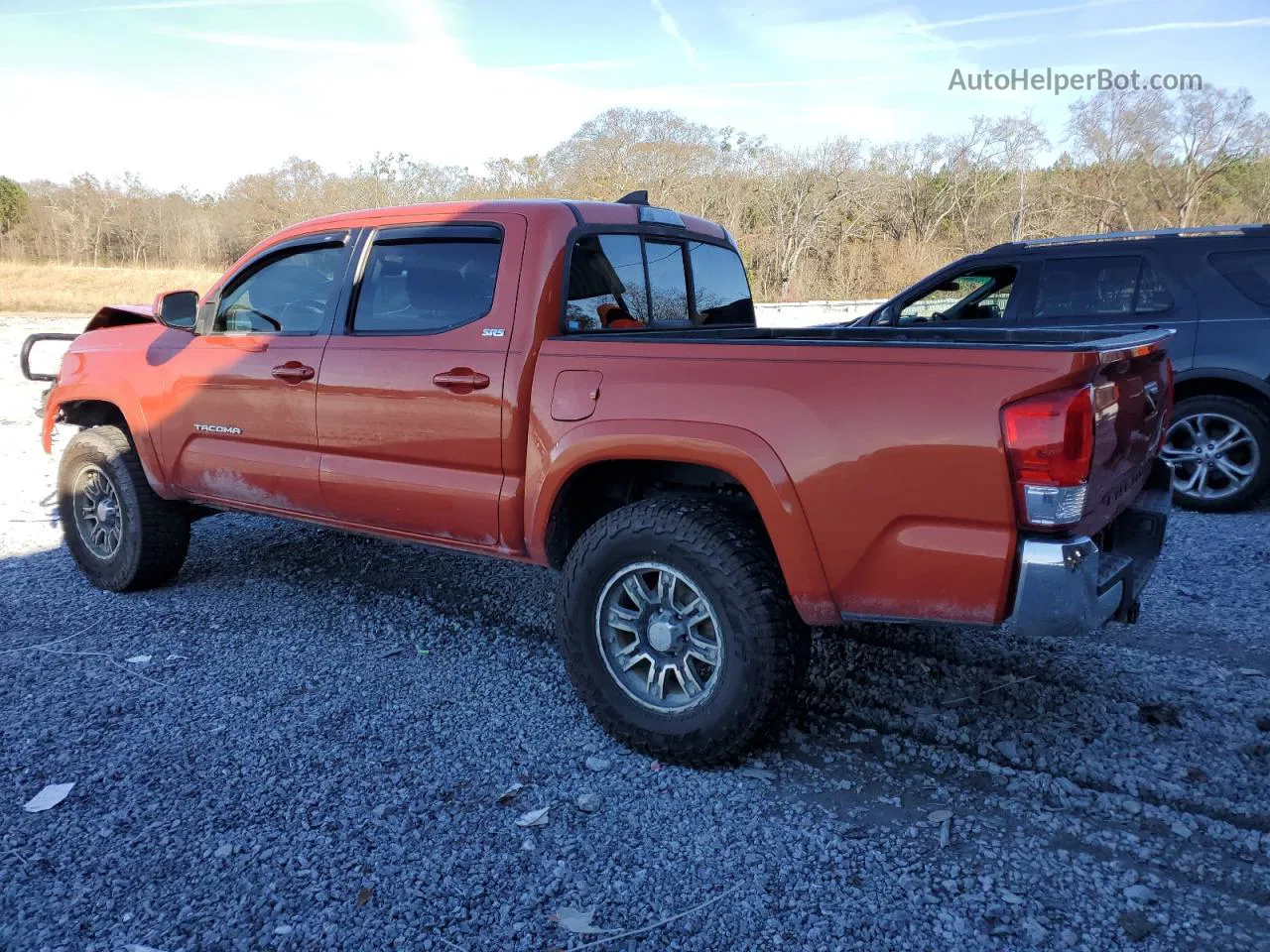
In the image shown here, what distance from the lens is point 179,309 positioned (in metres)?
4.48

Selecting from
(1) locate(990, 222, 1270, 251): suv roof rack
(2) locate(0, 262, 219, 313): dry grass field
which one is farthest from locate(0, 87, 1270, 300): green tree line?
(1) locate(990, 222, 1270, 251): suv roof rack

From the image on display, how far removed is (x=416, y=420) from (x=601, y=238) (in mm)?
1052

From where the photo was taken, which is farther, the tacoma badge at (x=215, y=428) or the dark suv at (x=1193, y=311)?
the dark suv at (x=1193, y=311)

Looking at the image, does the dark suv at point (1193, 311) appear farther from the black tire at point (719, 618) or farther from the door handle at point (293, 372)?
the door handle at point (293, 372)

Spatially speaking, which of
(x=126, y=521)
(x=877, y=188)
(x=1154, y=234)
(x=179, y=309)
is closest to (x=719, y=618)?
(x=179, y=309)

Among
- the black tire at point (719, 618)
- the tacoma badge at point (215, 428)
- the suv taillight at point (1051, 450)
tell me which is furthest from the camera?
the tacoma badge at point (215, 428)

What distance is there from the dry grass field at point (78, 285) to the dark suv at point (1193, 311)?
2406 cm

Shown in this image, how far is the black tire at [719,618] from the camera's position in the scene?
2.77 meters

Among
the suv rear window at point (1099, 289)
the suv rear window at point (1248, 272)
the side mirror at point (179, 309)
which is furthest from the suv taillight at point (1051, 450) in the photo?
the suv rear window at point (1248, 272)

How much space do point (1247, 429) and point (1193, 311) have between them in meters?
0.90

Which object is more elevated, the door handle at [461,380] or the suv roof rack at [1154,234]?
the suv roof rack at [1154,234]

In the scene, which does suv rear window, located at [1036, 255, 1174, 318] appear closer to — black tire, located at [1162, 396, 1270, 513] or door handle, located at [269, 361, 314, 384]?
black tire, located at [1162, 396, 1270, 513]

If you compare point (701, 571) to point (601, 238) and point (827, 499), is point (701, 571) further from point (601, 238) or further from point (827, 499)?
point (601, 238)

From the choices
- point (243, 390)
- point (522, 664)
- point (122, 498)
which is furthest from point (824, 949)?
point (122, 498)
